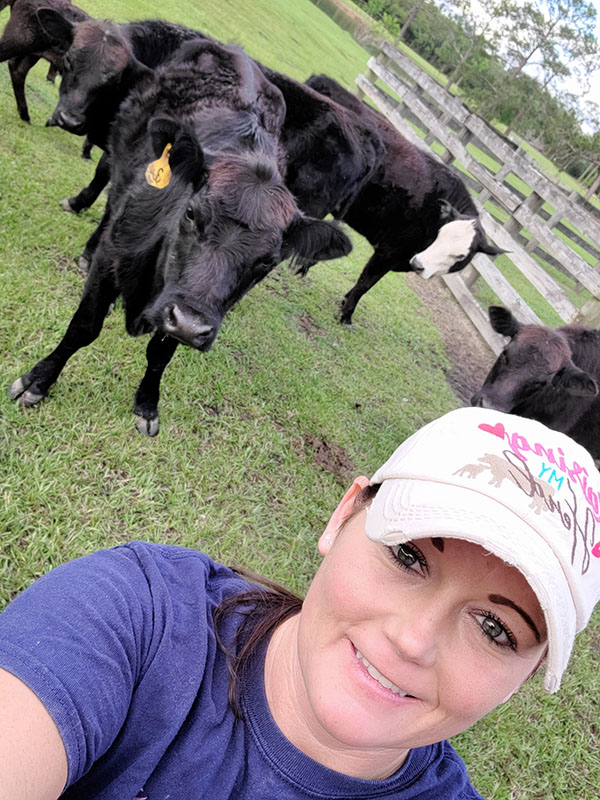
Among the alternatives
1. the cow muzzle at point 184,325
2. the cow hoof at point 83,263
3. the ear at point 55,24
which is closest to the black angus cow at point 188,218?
the cow muzzle at point 184,325

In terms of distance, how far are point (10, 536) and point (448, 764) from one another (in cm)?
192

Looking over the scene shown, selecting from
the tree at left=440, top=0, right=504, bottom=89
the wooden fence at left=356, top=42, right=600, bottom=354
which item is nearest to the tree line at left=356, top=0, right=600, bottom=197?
the tree at left=440, top=0, right=504, bottom=89

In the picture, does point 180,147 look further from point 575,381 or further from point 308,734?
point 575,381

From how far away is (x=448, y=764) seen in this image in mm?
1399

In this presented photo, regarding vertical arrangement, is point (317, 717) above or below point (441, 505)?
below

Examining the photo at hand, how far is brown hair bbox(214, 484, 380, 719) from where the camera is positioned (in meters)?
1.27

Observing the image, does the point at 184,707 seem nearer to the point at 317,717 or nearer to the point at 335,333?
the point at 317,717

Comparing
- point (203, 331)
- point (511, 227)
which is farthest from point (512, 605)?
point (511, 227)

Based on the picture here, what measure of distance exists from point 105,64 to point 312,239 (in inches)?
76.2

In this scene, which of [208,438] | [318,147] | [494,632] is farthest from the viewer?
[318,147]

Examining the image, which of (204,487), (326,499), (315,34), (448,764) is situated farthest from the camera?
(315,34)

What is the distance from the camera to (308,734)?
1.23 metres

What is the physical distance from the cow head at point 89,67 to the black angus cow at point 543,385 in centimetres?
369

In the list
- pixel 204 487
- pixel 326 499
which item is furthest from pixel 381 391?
pixel 204 487
